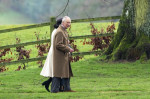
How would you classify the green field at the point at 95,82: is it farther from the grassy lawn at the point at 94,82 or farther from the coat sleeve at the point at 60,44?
the coat sleeve at the point at 60,44

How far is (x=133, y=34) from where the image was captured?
1750cm

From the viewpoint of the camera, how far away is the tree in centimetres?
1702

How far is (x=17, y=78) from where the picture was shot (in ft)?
49.2

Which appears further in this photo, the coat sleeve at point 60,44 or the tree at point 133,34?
the tree at point 133,34

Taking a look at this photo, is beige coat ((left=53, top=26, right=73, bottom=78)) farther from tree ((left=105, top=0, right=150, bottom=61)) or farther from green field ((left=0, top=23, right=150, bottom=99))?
tree ((left=105, top=0, right=150, bottom=61))

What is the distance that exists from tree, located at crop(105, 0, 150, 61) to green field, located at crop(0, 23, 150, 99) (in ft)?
1.21

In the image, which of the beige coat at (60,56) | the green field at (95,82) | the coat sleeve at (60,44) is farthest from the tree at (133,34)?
the coat sleeve at (60,44)

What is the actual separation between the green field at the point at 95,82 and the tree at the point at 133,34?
370mm

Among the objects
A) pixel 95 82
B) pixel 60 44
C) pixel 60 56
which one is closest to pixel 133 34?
pixel 95 82

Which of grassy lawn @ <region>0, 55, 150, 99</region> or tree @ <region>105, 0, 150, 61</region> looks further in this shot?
tree @ <region>105, 0, 150, 61</region>

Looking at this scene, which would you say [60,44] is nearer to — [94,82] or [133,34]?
[94,82]

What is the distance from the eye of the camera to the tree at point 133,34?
670 inches

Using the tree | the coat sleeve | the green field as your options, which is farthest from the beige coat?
the tree

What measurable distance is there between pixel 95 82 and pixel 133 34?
4812 millimetres
